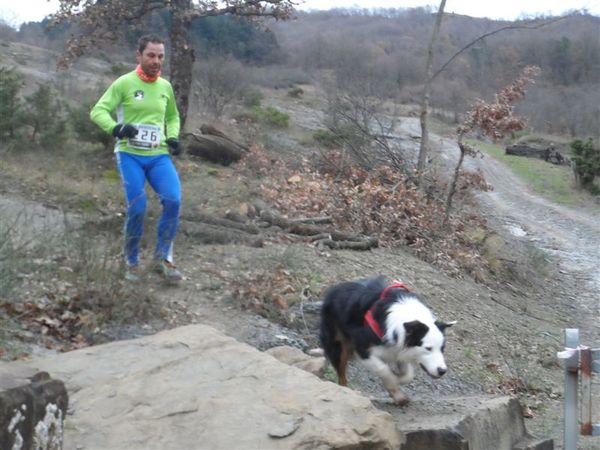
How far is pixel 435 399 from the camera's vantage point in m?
6.50

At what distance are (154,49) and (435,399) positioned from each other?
3.77 meters

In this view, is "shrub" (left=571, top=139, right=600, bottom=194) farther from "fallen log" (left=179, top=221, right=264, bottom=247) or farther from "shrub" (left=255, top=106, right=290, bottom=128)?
"fallen log" (left=179, top=221, right=264, bottom=247)

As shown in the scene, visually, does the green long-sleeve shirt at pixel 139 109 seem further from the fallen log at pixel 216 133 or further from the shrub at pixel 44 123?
the fallen log at pixel 216 133

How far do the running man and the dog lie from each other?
201 cm

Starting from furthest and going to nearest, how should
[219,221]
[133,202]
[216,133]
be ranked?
[216,133]
[219,221]
[133,202]

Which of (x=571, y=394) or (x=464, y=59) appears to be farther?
(x=464, y=59)

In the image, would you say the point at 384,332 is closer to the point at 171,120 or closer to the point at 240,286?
the point at 240,286

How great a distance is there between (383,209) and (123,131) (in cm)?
684

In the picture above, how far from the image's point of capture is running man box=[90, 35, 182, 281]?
7.71 meters

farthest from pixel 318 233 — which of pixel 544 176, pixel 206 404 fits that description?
pixel 544 176

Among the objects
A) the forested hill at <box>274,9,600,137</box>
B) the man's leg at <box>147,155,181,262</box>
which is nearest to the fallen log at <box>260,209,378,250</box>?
the man's leg at <box>147,155,181,262</box>

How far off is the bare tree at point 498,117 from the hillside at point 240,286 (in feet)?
6.14

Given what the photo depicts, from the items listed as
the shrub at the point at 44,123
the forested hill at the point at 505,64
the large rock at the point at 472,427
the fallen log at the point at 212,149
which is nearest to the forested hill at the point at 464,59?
the forested hill at the point at 505,64

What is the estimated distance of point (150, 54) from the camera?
7.85 meters
